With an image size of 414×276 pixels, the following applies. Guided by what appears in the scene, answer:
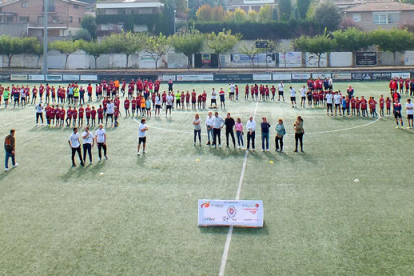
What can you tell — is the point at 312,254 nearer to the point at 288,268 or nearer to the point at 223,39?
the point at 288,268

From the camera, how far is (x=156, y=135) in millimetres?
24312

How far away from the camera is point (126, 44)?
65.6 meters

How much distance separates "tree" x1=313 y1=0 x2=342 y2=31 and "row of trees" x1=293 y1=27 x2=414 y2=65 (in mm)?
13763

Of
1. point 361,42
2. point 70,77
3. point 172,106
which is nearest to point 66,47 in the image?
point 70,77

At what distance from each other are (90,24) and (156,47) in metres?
27.1

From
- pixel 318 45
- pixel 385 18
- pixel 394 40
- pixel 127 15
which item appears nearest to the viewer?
pixel 394 40

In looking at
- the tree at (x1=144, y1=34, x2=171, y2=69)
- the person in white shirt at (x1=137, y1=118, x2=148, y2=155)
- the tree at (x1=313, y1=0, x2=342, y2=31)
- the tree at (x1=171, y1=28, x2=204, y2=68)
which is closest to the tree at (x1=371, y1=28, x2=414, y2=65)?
the tree at (x1=313, y1=0, x2=342, y2=31)

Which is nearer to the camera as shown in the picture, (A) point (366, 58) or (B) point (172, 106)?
(B) point (172, 106)

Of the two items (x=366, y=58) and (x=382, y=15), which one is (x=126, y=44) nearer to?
(x=366, y=58)

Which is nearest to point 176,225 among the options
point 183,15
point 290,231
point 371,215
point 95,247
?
point 95,247

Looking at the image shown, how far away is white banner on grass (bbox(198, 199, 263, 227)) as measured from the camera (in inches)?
468

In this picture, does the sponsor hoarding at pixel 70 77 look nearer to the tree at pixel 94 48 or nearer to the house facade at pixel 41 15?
the tree at pixel 94 48

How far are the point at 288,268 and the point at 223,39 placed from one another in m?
59.9

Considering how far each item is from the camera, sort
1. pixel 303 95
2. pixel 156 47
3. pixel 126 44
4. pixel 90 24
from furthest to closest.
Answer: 1. pixel 90 24
2. pixel 126 44
3. pixel 156 47
4. pixel 303 95
